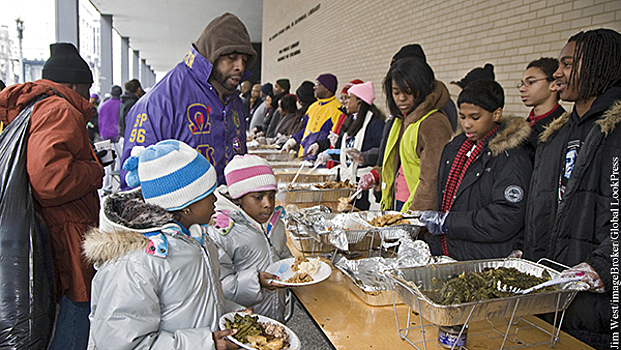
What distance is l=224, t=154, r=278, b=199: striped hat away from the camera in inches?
65.0

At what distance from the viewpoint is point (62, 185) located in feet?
5.27

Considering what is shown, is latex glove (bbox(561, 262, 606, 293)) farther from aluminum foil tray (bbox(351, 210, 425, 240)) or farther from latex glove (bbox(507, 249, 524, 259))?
aluminum foil tray (bbox(351, 210, 425, 240))

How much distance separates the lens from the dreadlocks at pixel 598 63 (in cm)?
142

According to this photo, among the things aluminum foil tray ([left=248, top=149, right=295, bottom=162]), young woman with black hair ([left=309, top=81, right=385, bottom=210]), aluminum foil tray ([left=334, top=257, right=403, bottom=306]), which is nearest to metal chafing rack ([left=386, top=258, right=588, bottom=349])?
aluminum foil tray ([left=334, top=257, right=403, bottom=306])

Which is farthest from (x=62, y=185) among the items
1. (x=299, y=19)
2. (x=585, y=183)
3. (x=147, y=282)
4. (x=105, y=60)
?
(x=105, y=60)

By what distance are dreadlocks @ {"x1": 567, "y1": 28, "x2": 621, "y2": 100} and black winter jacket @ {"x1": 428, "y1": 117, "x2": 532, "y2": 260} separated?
0.28m

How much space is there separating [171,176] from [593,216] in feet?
4.25

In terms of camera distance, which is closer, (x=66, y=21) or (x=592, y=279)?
(x=592, y=279)

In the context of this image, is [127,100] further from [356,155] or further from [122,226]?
[122,226]

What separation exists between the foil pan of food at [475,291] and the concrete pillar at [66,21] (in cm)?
833

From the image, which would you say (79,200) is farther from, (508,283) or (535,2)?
(535,2)

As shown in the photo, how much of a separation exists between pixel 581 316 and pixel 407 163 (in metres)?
1.14

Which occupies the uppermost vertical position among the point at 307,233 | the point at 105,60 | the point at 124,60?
the point at 124,60

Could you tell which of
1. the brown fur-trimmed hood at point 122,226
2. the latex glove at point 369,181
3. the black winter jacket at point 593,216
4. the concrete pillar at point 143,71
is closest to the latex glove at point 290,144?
the latex glove at point 369,181
